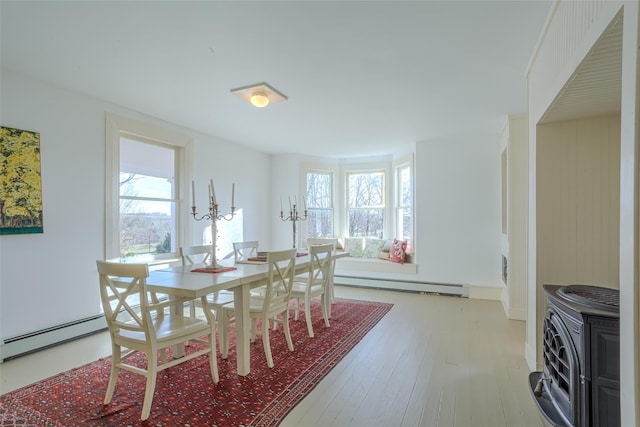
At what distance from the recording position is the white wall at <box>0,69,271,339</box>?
2.69m

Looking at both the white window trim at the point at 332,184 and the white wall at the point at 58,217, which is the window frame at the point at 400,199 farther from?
the white wall at the point at 58,217

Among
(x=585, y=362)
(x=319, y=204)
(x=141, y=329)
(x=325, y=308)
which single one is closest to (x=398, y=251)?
(x=319, y=204)

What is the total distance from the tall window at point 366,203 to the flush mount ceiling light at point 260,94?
3.44 meters

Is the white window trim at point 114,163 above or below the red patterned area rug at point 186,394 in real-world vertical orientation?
above

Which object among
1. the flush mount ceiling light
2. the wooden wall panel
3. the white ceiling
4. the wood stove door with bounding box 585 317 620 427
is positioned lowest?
the wood stove door with bounding box 585 317 620 427

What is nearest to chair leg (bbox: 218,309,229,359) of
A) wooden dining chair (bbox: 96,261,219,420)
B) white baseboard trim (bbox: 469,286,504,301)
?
wooden dining chair (bbox: 96,261,219,420)

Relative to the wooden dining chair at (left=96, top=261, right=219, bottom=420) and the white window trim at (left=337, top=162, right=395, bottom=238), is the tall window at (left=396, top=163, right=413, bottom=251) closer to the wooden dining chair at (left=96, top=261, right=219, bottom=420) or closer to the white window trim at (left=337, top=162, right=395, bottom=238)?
the white window trim at (left=337, top=162, right=395, bottom=238)

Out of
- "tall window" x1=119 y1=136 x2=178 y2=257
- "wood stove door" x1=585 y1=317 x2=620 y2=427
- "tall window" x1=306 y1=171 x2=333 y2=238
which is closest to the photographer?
"wood stove door" x1=585 y1=317 x2=620 y2=427

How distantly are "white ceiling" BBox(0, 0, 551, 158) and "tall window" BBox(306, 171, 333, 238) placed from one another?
2.52 m

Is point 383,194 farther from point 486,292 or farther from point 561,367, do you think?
point 561,367

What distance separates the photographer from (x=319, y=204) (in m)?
6.37

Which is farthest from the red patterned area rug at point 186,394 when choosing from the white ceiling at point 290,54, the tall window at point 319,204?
the tall window at point 319,204

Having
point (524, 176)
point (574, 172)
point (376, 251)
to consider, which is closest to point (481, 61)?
point (574, 172)

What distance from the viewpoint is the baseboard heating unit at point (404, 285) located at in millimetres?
4926
